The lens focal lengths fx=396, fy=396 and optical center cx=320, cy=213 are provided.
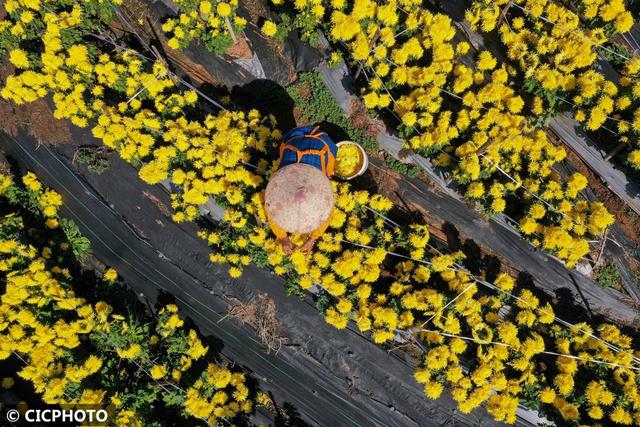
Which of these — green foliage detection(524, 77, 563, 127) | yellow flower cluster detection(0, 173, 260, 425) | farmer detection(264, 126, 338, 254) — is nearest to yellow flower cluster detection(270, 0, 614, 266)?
green foliage detection(524, 77, 563, 127)

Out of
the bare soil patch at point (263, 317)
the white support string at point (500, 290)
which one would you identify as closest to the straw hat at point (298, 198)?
the white support string at point (500, 290)

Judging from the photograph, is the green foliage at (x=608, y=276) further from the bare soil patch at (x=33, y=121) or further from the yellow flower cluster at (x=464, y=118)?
the bare soil patch at (x=33, y=121)

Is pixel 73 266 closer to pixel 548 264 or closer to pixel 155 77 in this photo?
pixel 155 77

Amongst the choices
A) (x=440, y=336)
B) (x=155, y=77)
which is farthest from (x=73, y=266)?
(x=440, y=336)

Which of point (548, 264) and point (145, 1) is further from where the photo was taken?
point (145, 1)

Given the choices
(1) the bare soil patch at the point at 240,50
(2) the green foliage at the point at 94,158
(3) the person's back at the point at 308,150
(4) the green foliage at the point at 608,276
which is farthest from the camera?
(1) the bare soil patch at the point at 240,50

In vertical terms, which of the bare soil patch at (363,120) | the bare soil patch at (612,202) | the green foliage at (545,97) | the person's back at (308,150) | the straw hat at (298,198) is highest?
the green foliage at (545,97)
